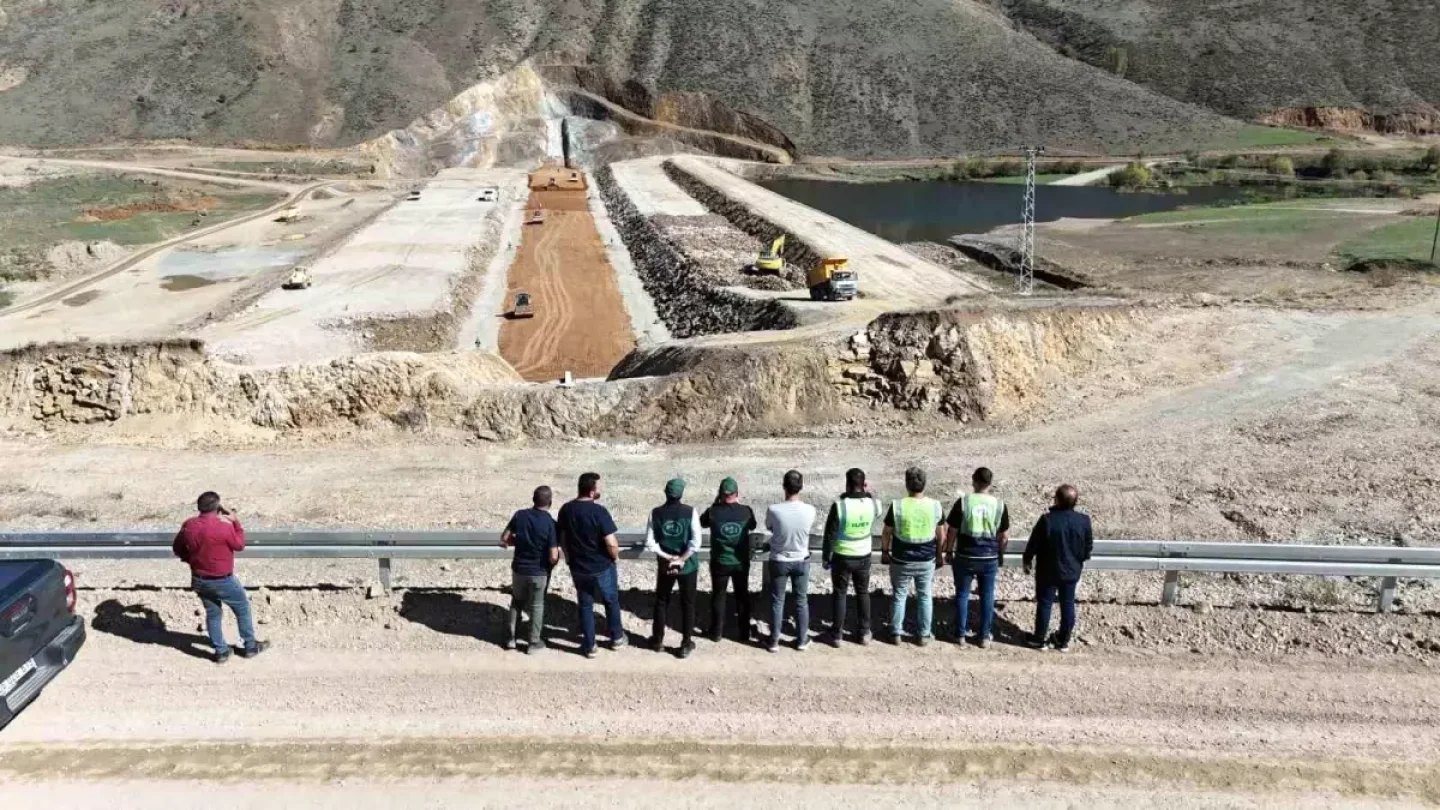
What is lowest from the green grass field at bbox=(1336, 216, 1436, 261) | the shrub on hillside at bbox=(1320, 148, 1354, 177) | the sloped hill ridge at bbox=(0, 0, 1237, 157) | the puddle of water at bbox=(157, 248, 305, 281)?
the puddle of water at bbox=(157, 248, 305, 281)

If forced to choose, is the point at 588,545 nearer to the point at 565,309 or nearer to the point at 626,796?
the point at 626,796

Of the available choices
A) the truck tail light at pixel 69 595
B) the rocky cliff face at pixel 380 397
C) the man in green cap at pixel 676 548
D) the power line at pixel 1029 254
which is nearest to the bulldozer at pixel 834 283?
the power line at pixel 1029 254

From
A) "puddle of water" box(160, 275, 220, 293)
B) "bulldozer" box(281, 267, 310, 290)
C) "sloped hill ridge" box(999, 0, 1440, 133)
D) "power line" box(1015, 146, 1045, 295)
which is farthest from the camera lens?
"sloped hill ridge" box(999, 0, 1440, 133)

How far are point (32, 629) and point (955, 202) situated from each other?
76417 millimetres

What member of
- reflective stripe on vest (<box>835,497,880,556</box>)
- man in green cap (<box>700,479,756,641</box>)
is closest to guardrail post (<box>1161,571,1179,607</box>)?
reflective stripe on vest (<box>835,497,880,556</box>)

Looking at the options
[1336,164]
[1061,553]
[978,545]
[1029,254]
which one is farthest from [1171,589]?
[1336,164]

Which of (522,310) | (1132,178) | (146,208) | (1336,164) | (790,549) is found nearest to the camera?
(790,549)

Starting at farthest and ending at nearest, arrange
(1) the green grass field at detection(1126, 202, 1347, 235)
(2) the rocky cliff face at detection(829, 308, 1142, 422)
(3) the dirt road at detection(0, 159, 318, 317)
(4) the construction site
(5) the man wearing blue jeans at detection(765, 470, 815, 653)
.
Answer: (1) the green grass field at detection(1126, 202, 1347, 235) → (3) the dirt road at detection(0, 159, 318, 317) → (2) the rocky cliff face at detection(829, 308, 1142, 422) → (5) the man wearing blue jeans at detection(765, 470, 815, 653) → (4) the construction site

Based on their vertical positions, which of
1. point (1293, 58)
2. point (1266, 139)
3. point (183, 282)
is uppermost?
point (1293, 58)

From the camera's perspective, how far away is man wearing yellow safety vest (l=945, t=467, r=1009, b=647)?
9.20 metres

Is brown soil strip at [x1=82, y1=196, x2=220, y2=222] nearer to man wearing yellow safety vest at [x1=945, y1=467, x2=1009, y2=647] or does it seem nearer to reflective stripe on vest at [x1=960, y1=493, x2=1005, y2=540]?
man wearing yellow safety vest at [x1=945, y1=467, x2=1009, y2=647]

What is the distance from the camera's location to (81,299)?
1613 inches

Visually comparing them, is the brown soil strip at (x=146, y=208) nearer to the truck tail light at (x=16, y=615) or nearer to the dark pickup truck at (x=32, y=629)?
the dark pickup truck at (x=32, y=629)

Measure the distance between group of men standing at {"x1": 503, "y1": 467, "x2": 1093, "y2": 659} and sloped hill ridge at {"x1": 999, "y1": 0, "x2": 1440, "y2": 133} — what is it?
120943 millimetres
